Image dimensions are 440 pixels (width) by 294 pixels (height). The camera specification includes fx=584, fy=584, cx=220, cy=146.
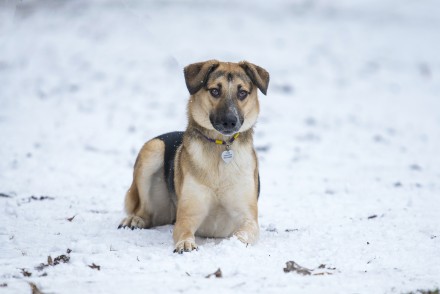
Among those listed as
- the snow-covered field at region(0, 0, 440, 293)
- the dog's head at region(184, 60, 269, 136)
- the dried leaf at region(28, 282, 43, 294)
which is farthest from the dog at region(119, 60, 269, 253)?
the dried leaf at region(28, 282, 43, 294)

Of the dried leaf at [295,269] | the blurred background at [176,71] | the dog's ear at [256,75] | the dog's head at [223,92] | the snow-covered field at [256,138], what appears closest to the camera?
the dried leaf at [295,269]

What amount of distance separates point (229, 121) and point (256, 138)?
24.3ft

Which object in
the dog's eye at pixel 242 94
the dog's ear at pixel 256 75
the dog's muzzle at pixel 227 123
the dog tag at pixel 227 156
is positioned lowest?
the dog tag at pixel 227 156

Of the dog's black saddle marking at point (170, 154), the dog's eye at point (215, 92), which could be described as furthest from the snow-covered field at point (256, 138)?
the dog's eye at point (215, 92)

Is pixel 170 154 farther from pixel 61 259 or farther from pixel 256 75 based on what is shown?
pixel 61 259

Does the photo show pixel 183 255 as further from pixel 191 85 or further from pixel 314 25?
pixel 314 25

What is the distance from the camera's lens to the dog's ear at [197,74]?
590 cm

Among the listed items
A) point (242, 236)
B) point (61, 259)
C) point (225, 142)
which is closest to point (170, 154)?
point (225, 142)

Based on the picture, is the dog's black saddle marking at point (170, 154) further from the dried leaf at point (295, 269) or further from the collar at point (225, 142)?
the dried leaf at point (295, 269)

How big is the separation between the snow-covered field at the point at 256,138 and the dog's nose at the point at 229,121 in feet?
3.77

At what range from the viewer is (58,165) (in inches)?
387

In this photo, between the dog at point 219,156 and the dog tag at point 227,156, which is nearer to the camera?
the dog at point 219,156

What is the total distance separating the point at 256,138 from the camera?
1291 centimetres

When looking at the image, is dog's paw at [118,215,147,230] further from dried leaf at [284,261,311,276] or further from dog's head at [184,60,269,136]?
dried leaf at [284,261,311,276]
